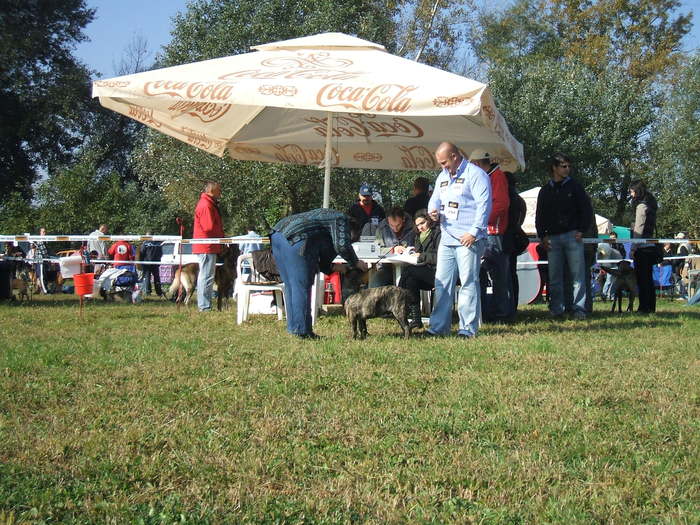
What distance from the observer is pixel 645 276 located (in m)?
11.4

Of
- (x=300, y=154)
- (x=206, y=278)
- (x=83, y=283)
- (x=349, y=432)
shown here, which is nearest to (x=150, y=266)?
(x=206, y=278)

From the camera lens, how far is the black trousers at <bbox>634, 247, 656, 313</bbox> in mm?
11250

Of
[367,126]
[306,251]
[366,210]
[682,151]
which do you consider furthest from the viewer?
[682,151]

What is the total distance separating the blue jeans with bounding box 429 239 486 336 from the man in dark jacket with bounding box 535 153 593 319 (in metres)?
2.39

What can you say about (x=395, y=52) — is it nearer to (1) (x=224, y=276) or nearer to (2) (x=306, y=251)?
(1) (x=224, y=276)

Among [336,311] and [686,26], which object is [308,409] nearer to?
[336,311]

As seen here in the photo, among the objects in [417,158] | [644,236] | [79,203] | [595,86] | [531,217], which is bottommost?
[644,236]

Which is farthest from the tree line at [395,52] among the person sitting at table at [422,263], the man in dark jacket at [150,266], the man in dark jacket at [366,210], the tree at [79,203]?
the person sitting at table at [422,263]

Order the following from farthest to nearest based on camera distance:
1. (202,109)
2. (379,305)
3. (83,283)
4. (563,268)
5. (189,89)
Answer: (563,268)
(202,109)
(83,283)
(189,89)
(379,305)

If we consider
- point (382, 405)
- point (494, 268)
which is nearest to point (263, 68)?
point (494, 268)

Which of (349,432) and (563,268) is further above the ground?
(563,268)

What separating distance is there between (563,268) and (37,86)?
3117cm

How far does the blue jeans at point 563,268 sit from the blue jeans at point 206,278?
4.60 metres

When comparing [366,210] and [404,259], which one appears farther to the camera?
[366,210]
